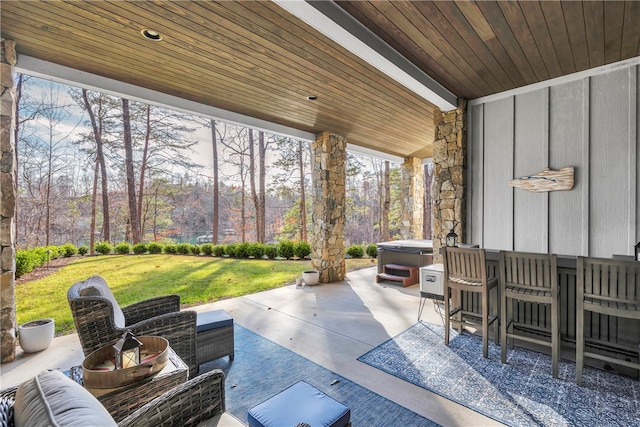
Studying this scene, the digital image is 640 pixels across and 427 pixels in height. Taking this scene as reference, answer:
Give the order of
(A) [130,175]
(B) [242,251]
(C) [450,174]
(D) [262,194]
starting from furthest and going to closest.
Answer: (D) [262,194], (A) [130,175], (B) [242,251], (C) [450,174]

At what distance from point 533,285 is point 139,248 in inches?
428

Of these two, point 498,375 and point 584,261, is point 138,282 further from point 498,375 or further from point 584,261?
point 584,261

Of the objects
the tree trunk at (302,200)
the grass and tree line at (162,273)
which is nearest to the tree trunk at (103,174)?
the grass and tree line at (162,273)

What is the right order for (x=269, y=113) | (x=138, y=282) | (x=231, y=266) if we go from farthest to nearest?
(x=231, y=266) < (x=138, y=282) < (x=269, y=113)

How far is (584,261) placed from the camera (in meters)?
2.51

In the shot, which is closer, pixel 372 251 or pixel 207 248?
pixel 372 251

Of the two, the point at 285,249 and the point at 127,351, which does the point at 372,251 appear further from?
the point at 127,351

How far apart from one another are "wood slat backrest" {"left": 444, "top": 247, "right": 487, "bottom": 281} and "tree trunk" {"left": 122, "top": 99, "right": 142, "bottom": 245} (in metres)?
11.0

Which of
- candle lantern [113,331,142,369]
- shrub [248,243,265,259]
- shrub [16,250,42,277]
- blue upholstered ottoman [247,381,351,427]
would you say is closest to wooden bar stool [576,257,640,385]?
blue upholstered ottoman [247,381,351,427]

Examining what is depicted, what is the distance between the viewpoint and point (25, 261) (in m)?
6.20

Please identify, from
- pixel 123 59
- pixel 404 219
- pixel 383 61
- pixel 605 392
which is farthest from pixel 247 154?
pixel 605 392

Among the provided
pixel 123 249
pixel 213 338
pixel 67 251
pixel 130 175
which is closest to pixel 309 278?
pixel 213 338

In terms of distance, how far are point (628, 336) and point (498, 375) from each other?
4.24 feet

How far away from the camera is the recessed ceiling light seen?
280 centimetres
